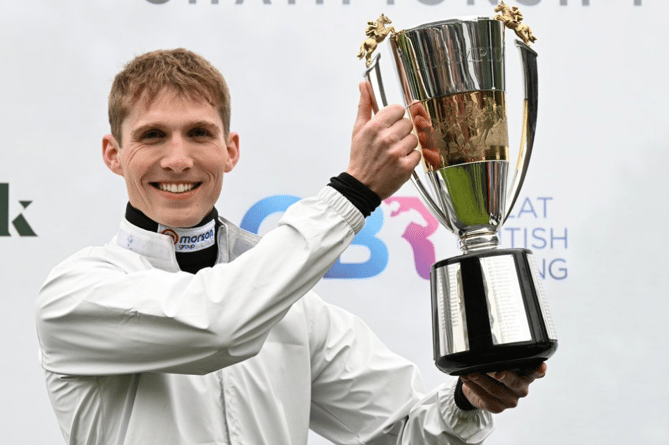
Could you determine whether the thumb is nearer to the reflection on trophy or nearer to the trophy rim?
the reflection on trophy

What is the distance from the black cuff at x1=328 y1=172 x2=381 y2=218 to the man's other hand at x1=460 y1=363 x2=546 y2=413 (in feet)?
1.30

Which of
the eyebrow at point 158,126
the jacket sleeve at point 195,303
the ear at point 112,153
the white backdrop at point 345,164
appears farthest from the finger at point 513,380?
the white backdrop at point 345,164

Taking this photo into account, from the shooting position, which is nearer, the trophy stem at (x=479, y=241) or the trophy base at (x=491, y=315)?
the trophy base at (x=491, y=315)

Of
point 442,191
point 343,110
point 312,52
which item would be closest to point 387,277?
point 343,110

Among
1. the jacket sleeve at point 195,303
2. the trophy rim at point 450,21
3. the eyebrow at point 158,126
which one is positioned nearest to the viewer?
the jacket sleeve at point 195,303

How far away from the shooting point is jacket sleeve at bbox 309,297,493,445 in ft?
6.97

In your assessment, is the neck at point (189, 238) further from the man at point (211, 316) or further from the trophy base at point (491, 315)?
the trophy base at point (491, 315)

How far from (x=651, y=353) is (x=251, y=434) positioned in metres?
1.55

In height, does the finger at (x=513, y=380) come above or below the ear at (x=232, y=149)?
below

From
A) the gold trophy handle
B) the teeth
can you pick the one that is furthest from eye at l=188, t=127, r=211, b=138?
the gold trophy handle

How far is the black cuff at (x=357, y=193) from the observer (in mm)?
1664

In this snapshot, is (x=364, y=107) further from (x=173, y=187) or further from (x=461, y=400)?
(x=461, y=400)

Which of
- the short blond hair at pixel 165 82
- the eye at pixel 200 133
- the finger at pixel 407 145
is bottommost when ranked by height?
the finger at pixel 407 145

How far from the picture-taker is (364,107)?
1760 mm
